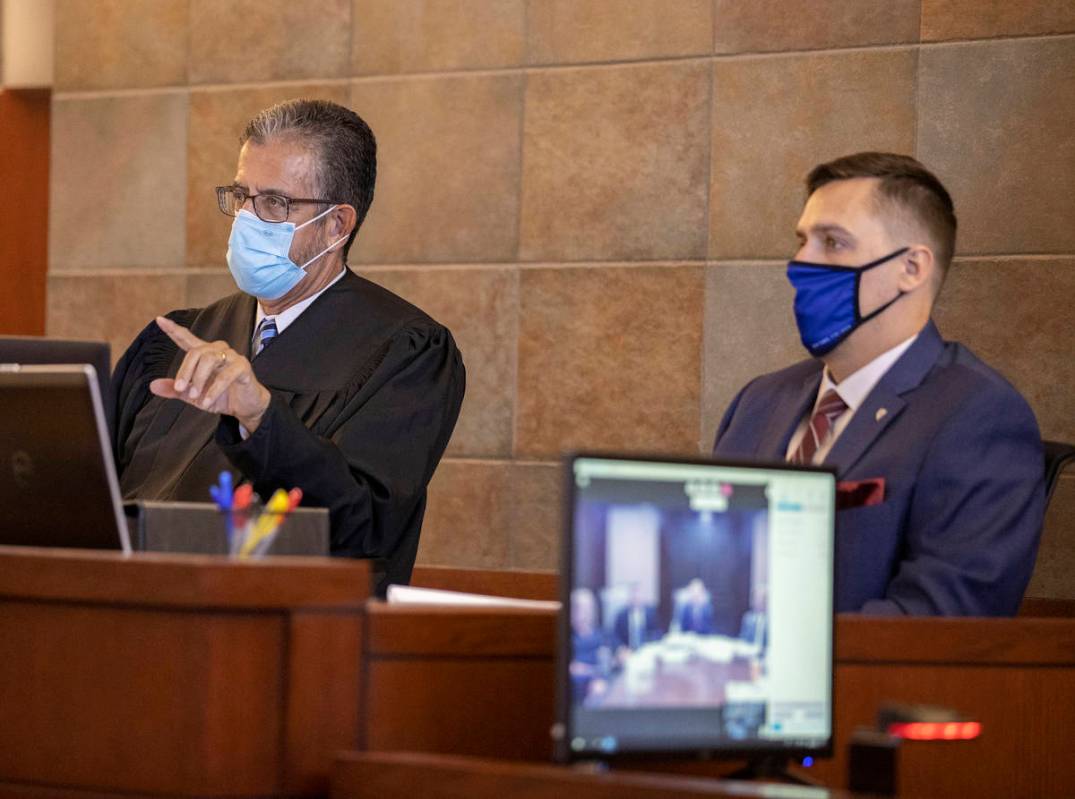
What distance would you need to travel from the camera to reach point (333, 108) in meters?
3.54

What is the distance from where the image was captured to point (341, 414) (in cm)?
326

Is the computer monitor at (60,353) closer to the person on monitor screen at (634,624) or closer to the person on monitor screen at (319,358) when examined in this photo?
the person on monitor screen at (319,358)

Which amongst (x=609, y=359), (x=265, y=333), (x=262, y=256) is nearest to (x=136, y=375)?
(x=265, y=333)

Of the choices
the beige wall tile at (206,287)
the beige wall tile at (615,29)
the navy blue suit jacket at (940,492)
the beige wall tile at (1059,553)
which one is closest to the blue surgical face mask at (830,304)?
the navy blue suit jacket at (940,492)

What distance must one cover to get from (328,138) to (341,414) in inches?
25.0

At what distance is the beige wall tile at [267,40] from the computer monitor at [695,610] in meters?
3.34

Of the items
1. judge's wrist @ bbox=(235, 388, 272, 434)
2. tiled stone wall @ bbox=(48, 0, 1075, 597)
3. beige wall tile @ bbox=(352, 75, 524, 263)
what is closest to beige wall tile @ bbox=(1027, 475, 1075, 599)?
tiled stone wall @ bbox=(48, 0, 1075, 597)

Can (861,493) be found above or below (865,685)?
above

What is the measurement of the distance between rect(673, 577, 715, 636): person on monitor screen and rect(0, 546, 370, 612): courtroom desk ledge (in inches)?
13.9

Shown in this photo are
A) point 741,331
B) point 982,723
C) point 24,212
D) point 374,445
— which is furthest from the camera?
point 24,212

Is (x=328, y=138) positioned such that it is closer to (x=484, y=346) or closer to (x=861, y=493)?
(x=484, y=346)

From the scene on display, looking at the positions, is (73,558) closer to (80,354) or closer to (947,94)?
(80,354)

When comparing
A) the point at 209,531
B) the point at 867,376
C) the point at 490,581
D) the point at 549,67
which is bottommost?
the point at 490,581

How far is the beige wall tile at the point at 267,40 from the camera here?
4.91 meters
